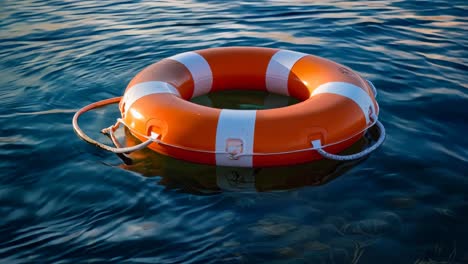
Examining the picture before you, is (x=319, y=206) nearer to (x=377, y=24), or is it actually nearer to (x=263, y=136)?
(x=263, y=136)

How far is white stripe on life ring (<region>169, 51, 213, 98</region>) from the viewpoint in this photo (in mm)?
3609

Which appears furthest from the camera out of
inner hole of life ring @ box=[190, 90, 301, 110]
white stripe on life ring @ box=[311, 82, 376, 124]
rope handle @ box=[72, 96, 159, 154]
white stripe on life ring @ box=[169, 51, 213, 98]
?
inner hole of life ring @ box=[190, 90, 301, 110]

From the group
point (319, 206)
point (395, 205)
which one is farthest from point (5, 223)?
point (395, 205)

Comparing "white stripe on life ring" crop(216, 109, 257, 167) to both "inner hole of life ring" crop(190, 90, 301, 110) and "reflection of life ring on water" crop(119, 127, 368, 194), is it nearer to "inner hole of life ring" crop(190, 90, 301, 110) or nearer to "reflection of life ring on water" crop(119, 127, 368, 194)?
"reflection of life ring on water" crop(119, 127, 368, 194)

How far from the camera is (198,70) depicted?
3.62m

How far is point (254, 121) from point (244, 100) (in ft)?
3.41

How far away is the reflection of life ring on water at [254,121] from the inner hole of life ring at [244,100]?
0.24 meters

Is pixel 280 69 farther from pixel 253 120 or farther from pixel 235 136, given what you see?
pixel 235 136

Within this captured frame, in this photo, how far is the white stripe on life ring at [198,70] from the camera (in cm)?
361

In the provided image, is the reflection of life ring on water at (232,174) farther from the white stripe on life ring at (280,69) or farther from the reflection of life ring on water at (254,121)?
the white stripe on life ring at (280,69)

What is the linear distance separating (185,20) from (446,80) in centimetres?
339

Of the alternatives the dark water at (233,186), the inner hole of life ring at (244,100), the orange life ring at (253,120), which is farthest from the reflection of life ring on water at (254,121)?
the inner hole of life ring at (244,100)

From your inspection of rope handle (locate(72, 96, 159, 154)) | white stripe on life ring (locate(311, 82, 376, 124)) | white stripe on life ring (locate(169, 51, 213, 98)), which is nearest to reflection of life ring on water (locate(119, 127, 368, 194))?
rope handle (locate(72, 96, 159, 154))

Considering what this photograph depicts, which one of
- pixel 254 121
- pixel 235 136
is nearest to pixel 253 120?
pixel 254 121
